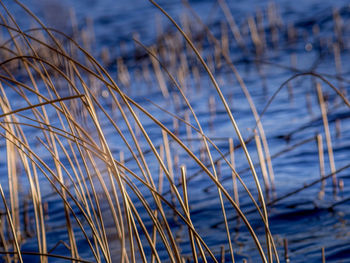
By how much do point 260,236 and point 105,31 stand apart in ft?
28.5

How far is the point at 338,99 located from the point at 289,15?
17.7 ft

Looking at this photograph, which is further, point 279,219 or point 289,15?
point 289,15

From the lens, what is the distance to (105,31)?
424 inches

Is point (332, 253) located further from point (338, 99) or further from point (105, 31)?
point (105, 31)

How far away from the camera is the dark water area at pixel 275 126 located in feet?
8.36

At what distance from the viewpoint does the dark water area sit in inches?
100

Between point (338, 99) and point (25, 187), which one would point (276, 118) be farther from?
point (25, 187)

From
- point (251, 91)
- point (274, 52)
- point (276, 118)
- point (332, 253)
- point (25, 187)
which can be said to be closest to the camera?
point (332, 253)

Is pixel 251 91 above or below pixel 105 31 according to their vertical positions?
below

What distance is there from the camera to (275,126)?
15.2ft

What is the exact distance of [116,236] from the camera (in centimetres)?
146

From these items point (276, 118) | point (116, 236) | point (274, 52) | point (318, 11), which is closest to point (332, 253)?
point (116, 236)

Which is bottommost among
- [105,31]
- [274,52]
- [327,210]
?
[327,210]

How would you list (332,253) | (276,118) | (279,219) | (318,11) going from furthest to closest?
(318,11)
(276,118)
(279,219)
(332,253)
